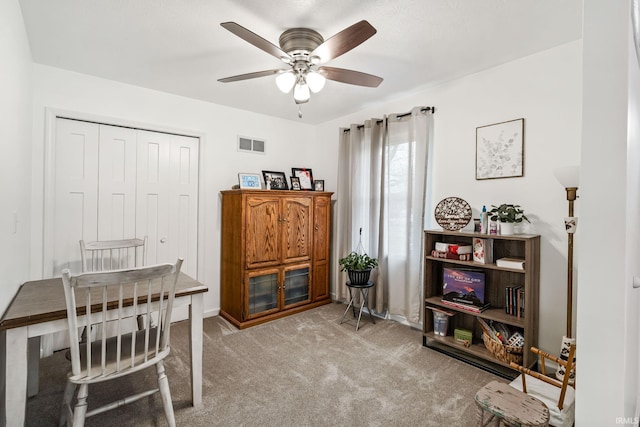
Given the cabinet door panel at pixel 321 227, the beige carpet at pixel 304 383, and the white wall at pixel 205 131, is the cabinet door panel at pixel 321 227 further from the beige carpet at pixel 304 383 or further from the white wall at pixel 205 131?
the beige carpet at pixel 304 383

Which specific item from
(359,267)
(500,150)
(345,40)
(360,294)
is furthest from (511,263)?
(345,40)

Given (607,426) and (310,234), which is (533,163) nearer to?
(607,426)

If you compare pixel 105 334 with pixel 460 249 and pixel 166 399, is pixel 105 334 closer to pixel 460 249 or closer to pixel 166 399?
pixel 166 399

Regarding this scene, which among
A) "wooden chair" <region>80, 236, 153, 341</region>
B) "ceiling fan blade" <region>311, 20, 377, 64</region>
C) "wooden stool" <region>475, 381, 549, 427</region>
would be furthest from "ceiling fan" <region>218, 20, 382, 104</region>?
"wooden stool" <region>475, 381, 549, 427</region>

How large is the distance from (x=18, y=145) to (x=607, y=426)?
10.8ft

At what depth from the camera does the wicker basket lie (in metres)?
2.27

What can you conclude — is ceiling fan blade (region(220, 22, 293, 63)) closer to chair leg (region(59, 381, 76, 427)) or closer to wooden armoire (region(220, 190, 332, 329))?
wooden armoire (region(220, 190, 332, 329))

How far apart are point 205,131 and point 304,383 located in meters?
2.79

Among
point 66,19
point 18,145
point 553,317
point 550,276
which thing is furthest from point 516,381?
point 66,19

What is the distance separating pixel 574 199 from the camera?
2035 mm

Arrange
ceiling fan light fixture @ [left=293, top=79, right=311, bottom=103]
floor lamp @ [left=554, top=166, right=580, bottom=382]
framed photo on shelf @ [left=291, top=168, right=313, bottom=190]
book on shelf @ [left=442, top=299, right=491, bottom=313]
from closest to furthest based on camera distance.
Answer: floor lamp @ [left=554, top=166, right=580, bottom=382] < ceiling fan light fixture @ [left=293, top=79, right=311, bottom=103] < book on shelf @ [left=442, top=299, right=491, bottom=313] < framed photo on shelf @ [left=291, top=168, right=313, bottom=190]

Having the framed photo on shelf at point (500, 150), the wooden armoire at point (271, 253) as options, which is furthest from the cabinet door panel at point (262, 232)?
the framed photo on shelf at point (500, 150)

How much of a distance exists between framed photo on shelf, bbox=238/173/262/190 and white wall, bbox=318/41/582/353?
219cm

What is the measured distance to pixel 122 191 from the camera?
117 inches
